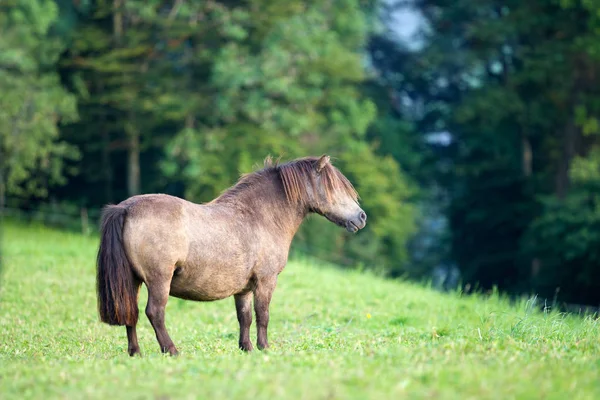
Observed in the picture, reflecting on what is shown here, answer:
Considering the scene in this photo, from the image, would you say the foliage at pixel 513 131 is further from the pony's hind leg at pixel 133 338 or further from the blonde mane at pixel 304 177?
the pony's hind leg at pixel 133 338

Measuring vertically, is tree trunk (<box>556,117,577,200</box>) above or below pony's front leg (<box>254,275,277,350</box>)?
above

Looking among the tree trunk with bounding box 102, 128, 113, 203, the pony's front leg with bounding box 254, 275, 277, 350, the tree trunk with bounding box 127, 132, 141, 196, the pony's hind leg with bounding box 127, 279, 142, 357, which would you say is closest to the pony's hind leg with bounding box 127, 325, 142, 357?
the pony's hind leg with bounding box 127, 279, 142, 357

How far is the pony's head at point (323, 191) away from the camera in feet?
35.9

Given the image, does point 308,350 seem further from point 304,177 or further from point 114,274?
point 114,274

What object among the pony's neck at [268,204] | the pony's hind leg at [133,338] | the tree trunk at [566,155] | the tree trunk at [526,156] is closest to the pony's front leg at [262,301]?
the pony's neck at [268,204]

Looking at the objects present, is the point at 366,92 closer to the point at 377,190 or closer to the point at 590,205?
the point at 377,190

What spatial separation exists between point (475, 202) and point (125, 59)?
18.2m

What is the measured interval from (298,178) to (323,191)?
13.9 inches

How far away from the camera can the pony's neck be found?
34.6 ft

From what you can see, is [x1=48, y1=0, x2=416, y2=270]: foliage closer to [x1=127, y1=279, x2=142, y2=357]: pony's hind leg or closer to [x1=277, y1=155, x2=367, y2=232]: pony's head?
[x1=277, y1=155, x2=367, y2=232]: pony's head

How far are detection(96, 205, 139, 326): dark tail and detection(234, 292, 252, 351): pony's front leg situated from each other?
152cm

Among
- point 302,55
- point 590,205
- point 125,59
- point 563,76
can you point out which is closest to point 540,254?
point 590,205

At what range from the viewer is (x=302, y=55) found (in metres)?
37.5

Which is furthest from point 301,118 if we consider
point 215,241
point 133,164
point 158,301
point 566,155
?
point 158,301
